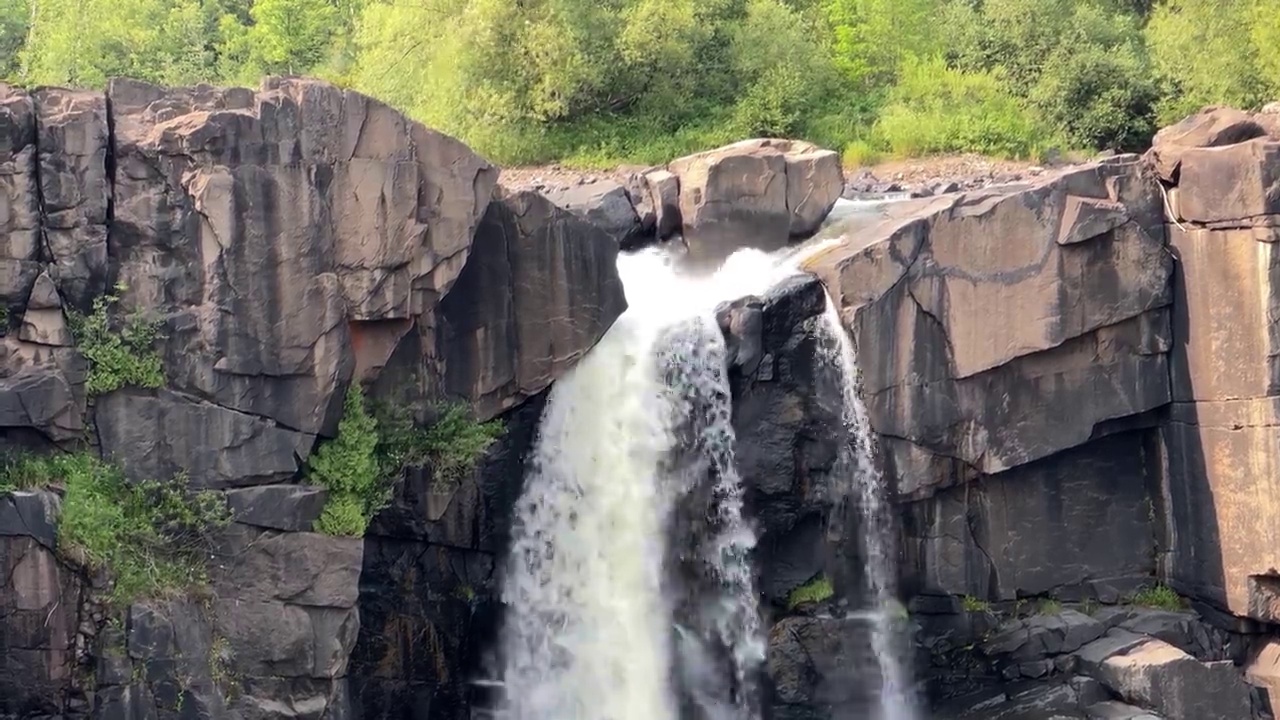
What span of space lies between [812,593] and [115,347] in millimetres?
8624

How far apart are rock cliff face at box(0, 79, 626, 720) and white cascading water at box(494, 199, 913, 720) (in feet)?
8.13

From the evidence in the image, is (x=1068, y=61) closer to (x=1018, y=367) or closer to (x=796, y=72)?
(x=796, y=72)

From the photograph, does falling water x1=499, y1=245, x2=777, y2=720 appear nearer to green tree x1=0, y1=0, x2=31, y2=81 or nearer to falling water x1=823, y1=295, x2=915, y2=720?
falling water x1=823, y1=295, x2=915, y2=720

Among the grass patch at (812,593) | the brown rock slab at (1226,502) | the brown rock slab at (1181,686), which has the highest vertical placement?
the brown rock slab at (1226,502)

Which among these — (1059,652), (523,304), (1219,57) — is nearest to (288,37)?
(523,304)

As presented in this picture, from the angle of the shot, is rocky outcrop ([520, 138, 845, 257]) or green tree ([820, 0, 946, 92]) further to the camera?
green tree ([820, 0, 946, 92])

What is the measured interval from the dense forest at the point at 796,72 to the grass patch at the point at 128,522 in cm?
1391

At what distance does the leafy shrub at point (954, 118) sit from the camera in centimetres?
2677

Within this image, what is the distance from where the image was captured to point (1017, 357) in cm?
1734

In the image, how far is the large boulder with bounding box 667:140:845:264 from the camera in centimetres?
1891

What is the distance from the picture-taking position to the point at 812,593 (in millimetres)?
17328

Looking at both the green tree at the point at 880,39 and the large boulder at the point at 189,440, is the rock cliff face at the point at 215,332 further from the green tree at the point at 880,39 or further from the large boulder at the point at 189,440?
the green tree at the point at 880,39

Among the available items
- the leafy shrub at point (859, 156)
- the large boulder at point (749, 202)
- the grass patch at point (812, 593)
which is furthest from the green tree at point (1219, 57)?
the grass patch at point (812, 593)

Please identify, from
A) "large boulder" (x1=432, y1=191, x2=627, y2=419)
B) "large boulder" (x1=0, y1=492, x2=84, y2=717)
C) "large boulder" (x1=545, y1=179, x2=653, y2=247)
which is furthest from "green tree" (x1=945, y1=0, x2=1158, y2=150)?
"large boulder" (x1=0, y1=492, x2=84, y2=717)
